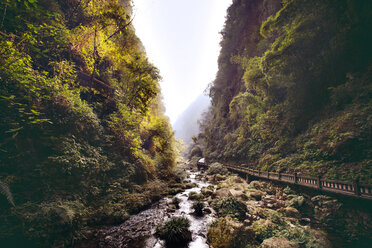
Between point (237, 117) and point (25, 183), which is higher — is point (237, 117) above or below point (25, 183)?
above

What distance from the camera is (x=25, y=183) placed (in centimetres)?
514

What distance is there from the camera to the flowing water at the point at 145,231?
228 inches

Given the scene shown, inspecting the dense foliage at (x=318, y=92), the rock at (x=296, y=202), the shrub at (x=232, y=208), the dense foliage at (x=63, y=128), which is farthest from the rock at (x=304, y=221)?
the dense foliage at (x=63, y=128)

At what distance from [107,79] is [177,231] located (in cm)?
1333

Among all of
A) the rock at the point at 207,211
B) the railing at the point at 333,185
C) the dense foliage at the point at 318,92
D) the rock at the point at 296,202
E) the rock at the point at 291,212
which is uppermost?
the dense foliage at the point at 318,92

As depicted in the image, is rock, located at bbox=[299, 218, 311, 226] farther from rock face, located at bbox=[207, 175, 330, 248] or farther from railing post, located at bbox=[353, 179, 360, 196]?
railing post, located at bbox=[353, 179, 360, 196]

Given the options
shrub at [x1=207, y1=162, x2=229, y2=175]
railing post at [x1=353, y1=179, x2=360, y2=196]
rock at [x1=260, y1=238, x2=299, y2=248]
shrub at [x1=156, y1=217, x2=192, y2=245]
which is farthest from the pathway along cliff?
shrub at [x1=207, y1=162, x2=229, y2=175]

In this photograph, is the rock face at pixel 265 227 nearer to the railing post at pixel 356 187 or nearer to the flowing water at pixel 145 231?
the flowing water at pixel 145 231

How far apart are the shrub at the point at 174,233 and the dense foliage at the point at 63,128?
271cm

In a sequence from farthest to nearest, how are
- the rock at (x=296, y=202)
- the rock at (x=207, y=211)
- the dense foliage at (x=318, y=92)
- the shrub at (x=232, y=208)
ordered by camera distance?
the rock at (x=207, y=211) < the dense foliage at (x=318, y=92) < the rock at (x=296, y=202) < the shrub at (x=232, y=208)

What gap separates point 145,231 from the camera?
22.2 feet

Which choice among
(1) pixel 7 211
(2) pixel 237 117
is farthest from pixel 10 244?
(2) pixel 237 117

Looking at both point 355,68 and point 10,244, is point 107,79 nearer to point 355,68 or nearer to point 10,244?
point 10,244

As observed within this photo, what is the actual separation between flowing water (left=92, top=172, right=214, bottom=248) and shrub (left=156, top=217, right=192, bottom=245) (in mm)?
233
